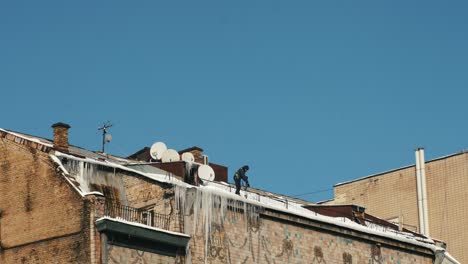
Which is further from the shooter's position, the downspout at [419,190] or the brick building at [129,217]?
the downspout at [419,190]

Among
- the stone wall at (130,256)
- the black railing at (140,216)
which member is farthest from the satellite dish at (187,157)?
the stone wall at (130,256)

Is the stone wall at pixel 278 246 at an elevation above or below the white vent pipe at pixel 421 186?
below

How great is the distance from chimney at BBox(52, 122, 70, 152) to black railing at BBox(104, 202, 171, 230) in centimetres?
339

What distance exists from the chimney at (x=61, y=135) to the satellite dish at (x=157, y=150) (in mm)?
5990

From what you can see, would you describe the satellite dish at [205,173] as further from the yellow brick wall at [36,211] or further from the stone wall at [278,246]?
the yellow brick wall at [36,211]

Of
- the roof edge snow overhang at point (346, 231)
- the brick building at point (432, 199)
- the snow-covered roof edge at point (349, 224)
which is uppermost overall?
the brick building at point (432, 199)

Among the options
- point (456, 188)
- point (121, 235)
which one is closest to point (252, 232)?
point (121, 235)

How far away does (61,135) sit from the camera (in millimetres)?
49625

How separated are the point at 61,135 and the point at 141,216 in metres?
5.03

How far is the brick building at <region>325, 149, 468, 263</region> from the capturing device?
237ft

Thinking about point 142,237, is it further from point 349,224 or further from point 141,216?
point 349,224

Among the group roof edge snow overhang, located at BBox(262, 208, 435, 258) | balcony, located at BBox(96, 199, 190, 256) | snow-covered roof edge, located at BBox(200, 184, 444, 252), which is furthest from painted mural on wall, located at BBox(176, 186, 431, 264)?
balcony, located at BBox(96, 199, 190, 256)

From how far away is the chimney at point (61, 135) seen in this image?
162 feet

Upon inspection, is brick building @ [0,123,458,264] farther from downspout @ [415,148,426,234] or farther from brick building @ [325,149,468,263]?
downspout @ [415,148,426,234]
